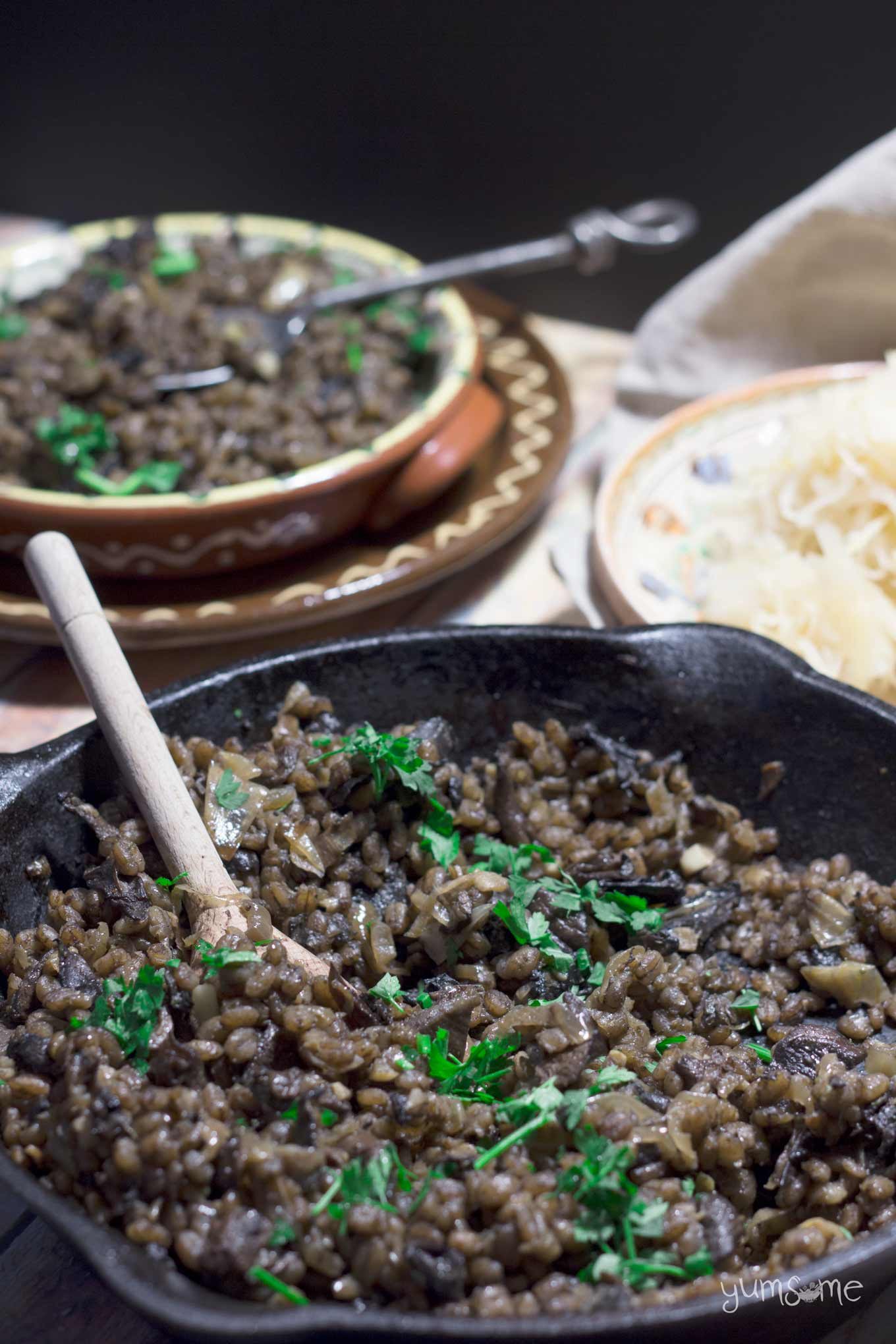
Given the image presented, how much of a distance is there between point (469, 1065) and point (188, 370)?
6.28 ft

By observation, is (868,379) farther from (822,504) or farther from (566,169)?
(566,169)

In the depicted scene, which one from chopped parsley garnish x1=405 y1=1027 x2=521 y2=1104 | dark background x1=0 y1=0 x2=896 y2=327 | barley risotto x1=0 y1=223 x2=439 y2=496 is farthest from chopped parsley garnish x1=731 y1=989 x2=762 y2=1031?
dark background x1=0 y1=0 x2=896 y2=327

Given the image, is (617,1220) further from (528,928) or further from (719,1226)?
(528,928)

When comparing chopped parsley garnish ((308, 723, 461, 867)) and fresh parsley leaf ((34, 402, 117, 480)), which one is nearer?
chopped parsley garnish ((308, 723, 461, 867))

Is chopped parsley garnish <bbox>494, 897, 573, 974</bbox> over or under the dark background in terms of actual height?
under

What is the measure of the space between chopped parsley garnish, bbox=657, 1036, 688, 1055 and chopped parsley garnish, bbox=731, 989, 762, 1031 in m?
0.13

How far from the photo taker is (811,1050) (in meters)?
1.61

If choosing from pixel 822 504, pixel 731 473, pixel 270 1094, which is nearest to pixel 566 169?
pixel 731 473

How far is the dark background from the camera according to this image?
344 centimetres

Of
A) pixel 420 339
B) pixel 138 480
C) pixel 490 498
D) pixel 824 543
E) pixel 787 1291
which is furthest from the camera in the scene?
pixel 420 339

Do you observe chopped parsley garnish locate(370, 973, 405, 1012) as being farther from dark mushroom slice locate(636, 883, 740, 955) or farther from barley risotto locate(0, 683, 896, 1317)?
dark mushroom slice locate(636, 883, 740, 955)

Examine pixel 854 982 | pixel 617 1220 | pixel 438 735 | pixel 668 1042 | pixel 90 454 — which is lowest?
pixel 854 982

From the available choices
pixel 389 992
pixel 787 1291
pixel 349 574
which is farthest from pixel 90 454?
pixel 787 1291

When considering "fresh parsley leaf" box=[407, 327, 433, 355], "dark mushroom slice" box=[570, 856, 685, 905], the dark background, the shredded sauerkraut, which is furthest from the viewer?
the dark background
